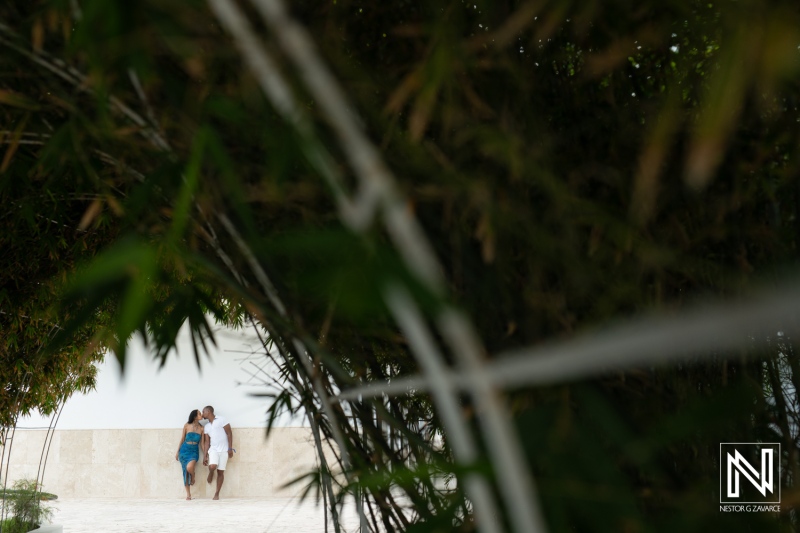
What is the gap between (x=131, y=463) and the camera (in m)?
12.1

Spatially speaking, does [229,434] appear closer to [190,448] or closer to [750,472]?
[190,448]

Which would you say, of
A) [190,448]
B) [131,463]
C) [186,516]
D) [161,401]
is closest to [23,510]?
[186,516]

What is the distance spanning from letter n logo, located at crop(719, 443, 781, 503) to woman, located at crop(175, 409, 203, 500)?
10.9m

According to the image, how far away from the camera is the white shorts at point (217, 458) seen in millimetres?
11508

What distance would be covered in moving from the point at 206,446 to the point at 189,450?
0.26 meters

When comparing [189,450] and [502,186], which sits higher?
[189,450]

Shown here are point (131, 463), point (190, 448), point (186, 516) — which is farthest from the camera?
point (131, 463)

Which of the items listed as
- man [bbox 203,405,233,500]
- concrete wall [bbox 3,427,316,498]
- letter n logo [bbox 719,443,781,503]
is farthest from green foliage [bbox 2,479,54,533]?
letter n logo [bbox 719,443,781,503]

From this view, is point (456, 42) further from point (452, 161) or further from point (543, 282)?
point (543, 282)

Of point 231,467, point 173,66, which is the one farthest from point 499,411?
point 231,467

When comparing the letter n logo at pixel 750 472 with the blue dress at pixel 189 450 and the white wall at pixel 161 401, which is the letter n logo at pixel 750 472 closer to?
the blue dress at pixel 189 450

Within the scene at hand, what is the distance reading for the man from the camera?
11.5 meters

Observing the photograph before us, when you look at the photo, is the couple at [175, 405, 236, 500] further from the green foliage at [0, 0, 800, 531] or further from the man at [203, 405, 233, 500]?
the green foliage at [0, 0, 800, 531]

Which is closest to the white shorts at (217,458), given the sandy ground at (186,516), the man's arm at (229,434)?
the man's arm at (229,434)
